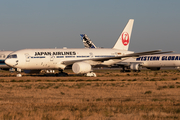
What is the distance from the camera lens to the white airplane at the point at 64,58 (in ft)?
139

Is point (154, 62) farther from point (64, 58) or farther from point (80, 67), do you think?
point (80, 67)

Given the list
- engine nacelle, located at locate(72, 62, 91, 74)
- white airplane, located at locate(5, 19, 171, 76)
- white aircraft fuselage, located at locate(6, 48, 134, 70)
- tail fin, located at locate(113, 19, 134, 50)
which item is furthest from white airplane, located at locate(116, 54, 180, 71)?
engine nacelle, located at locate(72, 62, 91, 74)

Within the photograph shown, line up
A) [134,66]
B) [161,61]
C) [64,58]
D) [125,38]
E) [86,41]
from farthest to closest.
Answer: [86,41]
[161,61]
[134,66]
[125,38]
[64,58]

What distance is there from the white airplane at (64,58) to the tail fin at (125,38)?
9.94 feet

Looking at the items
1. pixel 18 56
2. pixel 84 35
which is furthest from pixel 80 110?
pixel 84 35

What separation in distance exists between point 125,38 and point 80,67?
1326cm

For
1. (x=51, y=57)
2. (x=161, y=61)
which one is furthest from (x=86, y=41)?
(x=51, y=57)

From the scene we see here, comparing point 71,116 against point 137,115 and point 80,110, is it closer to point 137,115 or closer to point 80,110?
point 80,110

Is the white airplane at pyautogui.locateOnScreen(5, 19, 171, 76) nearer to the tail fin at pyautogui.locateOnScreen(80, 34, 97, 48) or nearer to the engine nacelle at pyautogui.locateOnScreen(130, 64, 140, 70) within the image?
the engine nacelle at pyautogui.locateOnScreen(130, 64, 140, 70)

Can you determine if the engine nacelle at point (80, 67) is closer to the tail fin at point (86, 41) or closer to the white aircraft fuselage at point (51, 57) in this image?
the white aircraft fuselage at point (51, 57)

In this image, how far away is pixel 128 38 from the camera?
52375 millimetres

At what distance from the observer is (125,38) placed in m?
51.9

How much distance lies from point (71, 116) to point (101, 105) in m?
3.56

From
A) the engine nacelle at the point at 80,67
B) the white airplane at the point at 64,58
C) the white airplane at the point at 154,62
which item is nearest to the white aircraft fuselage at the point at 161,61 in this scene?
the white airplane at the point at 154,62
